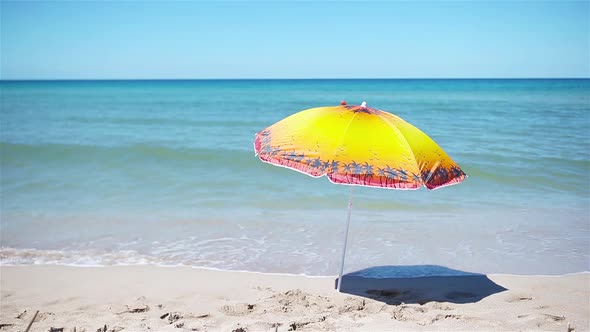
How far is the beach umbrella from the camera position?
3.88 meters

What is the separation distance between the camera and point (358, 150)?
4023 mm

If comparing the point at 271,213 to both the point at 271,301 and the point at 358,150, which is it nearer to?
the point at 271,301

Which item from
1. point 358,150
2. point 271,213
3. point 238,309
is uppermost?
point 358,150

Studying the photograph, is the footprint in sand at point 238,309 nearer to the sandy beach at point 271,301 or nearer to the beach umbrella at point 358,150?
the sandy beach at point 271,301

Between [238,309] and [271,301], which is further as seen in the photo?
[271,301]

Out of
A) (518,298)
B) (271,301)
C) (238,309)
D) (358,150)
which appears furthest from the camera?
(518,298)

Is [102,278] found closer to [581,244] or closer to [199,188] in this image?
[199,188]

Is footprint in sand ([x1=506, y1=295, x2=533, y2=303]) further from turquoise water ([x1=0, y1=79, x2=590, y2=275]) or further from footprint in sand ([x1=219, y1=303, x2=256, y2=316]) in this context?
footprint in sand ([x1=219, y1=303, x2=256, y2=316])

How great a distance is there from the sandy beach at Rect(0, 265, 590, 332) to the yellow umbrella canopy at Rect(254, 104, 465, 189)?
1.26 m

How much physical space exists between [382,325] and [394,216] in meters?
3.80

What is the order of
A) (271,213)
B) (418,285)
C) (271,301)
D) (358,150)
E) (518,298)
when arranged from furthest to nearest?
(271,213) < (418,285) < (518,298) < (271,301) < (358,150)

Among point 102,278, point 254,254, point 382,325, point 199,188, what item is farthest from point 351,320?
point 199,188

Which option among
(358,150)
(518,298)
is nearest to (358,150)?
(358,150)

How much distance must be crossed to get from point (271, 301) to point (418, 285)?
1.70 metres
